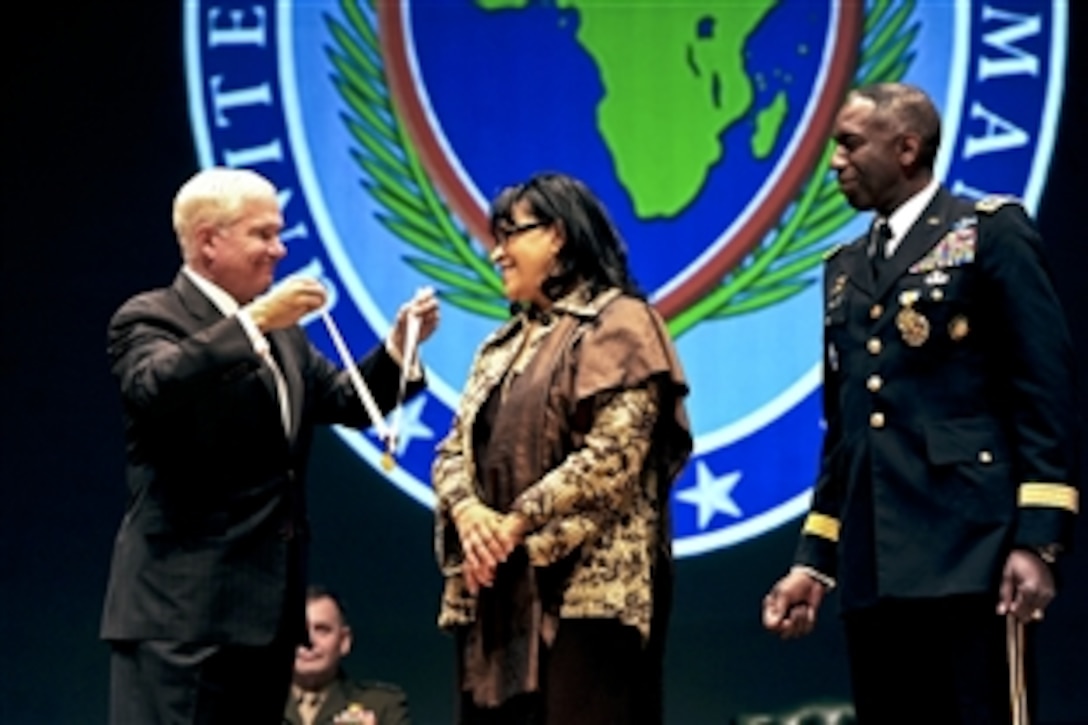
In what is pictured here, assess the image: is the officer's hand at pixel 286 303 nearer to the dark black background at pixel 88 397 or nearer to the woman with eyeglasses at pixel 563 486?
the woman with eyeglasses at pixel 563 486

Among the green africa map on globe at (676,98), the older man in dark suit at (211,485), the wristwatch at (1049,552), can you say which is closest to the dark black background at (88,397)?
the green africa map on globe at (676,98)

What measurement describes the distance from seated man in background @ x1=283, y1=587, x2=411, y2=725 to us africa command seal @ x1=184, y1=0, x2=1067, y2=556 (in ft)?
1.27

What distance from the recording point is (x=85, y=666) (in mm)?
5188

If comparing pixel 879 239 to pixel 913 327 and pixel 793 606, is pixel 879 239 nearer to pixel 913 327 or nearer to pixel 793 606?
pixel 913 327

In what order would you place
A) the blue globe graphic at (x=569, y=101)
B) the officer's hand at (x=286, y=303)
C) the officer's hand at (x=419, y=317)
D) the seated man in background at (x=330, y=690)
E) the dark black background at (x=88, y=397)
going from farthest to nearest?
the dark black background at (x=88, y=397) < the blue globe graphic at (x=569, y=101) < the seated man in background at (x=330, y=690) < the officer's hand at (x=419, y=317) < the officer's hand at (x=286, y=303)

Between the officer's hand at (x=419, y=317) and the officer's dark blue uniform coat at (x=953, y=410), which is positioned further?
the officer's hand at (x=419, y=317)

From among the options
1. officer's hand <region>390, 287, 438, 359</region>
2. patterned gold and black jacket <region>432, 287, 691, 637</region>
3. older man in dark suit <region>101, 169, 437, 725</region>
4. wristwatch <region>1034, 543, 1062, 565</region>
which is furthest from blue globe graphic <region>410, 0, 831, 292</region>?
wristwatch <region>1034, 543, 1062, 565</region>

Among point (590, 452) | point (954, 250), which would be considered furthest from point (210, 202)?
point (954, 250)

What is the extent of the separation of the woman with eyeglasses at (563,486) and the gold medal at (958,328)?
47 cm

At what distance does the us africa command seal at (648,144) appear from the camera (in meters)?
4.92

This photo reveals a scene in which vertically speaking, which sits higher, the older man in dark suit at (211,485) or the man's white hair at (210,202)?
the man's white hair at (210,202)

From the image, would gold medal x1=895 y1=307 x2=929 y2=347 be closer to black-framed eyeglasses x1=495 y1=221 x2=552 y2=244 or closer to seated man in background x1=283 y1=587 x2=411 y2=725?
black-framed eyeglasses x1=495 y1=221 x2=552 y2=244

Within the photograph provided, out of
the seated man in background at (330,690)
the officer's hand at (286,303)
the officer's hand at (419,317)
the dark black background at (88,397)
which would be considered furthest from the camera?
the dark black background at (88,397)

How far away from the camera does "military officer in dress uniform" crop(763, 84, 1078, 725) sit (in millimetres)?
2980
